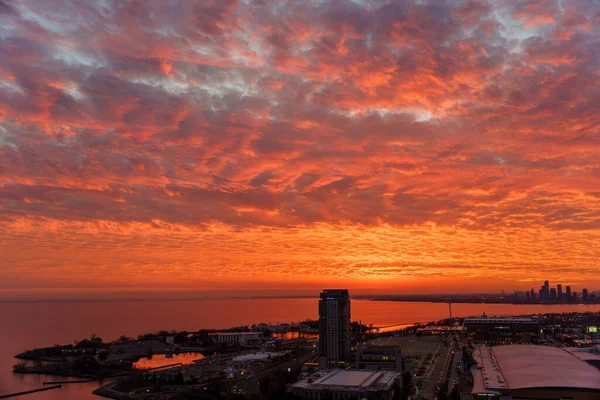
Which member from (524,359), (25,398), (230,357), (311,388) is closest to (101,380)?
(25,398)

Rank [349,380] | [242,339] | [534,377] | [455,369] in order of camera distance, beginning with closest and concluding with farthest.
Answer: [534,377] < [349,380] < [455,369] < [242,339]

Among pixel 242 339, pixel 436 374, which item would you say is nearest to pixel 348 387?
pixel 436 374

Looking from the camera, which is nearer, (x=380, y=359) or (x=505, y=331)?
(x=380, y=359)

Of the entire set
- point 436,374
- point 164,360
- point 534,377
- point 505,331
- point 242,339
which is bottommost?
point 164,360

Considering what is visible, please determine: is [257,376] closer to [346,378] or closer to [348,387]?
[346,378]

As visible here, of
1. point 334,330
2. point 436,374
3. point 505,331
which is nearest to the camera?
point 436,374

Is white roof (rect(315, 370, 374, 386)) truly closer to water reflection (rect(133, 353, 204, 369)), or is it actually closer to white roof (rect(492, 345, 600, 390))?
white roof (rect(492, 345, 600, 390))
